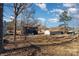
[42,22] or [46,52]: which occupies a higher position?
[42,22]

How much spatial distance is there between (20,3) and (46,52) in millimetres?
482

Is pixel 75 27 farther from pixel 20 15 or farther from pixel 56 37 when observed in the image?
pixel 20 15

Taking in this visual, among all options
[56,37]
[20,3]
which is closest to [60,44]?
[56,37]

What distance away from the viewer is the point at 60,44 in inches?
75.0

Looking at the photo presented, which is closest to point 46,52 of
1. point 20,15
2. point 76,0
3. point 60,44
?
point 60,44

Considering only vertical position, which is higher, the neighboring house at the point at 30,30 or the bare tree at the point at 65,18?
the bare tree at the point at 65,18

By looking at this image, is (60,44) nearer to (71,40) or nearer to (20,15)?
(71,40)

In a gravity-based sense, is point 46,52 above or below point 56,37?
below

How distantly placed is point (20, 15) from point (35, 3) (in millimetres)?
167

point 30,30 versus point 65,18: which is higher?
point 65,18

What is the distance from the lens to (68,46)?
74.5 inches

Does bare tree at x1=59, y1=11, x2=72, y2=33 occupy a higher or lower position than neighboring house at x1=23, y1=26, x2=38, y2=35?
higher

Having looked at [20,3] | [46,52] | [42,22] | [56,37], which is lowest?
[46,52]

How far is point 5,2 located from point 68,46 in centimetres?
67
